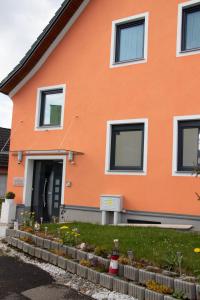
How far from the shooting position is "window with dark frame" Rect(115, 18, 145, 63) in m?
12.3

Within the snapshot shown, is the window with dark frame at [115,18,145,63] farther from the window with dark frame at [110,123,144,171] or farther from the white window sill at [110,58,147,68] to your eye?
the window with dark frame at [110,123,144,171]

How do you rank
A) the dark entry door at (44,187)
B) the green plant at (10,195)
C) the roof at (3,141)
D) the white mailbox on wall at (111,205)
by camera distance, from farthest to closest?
the roof at (3,141), the dark entry door at (44,187), the green plant at (10,195), the white mailbox on wall at (111,205)

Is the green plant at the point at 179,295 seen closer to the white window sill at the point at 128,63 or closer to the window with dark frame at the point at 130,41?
the white window sill at the point at 128,63

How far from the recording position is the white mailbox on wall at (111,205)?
11.6 meters

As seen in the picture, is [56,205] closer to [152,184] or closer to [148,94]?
[152,184]

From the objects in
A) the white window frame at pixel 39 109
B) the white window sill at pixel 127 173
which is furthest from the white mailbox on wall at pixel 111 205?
the white window frame at pixel 39 109

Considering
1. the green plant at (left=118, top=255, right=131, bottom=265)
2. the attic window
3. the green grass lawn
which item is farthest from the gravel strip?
the attic window

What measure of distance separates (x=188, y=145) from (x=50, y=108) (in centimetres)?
562

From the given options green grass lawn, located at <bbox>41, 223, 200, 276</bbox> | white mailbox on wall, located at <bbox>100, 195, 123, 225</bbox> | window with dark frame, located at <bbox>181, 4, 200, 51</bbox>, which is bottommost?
green grass lawn, located at <bbox>41, 223, 200, 276</bbox>

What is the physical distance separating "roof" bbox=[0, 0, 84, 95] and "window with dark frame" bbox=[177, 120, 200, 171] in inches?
217

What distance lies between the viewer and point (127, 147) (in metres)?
12.1

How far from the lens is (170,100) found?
11156 mm

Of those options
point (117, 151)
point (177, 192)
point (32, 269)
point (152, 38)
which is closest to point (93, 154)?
point (117, 151)

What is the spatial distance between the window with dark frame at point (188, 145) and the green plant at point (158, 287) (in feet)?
17.6
